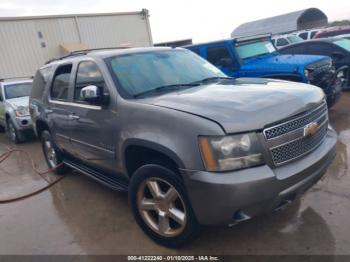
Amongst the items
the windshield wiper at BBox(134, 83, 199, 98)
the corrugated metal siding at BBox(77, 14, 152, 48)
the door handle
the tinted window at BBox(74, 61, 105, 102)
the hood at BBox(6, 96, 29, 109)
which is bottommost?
the hood at BBox(6, 96, 29, 109)

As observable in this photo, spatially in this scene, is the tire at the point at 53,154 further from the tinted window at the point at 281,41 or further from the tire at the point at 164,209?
the tinted window at the point at 281,41

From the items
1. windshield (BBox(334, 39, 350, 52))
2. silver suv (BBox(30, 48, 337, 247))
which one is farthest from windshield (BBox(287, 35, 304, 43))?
silver suv (BBox(30, 48, 337, 247))

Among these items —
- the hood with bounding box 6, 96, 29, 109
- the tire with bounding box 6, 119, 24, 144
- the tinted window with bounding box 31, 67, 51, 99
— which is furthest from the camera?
the hood with bounding box 6, 96, 29, 109

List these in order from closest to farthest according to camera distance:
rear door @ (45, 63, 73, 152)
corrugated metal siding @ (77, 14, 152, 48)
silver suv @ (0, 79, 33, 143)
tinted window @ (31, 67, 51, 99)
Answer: rear door @ (45, 63, 73, 152) → tinted window @ (31, 67, 51, 99) → silver suv @ (0, 79, 33, 143) → corrugated metal siding @ (77, 14, 152, 48)

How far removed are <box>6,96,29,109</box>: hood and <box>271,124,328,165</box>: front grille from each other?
790cm

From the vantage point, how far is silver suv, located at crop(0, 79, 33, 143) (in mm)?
8688

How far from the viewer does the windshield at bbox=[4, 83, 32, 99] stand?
963 centimetres

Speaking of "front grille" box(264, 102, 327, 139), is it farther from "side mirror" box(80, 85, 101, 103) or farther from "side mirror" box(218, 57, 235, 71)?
"side mirror" box(218, 57, 235, 71)

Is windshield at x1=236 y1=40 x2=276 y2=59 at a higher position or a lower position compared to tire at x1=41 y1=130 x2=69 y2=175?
higher

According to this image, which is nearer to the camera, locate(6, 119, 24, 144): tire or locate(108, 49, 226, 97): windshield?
locate(108, 49, 226, 97): windshield

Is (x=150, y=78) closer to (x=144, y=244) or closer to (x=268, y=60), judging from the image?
(x=144, y=244)

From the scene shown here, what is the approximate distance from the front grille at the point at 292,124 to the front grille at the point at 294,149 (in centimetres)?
11

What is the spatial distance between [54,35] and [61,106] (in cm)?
1476

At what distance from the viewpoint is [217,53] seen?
25.5 feet
